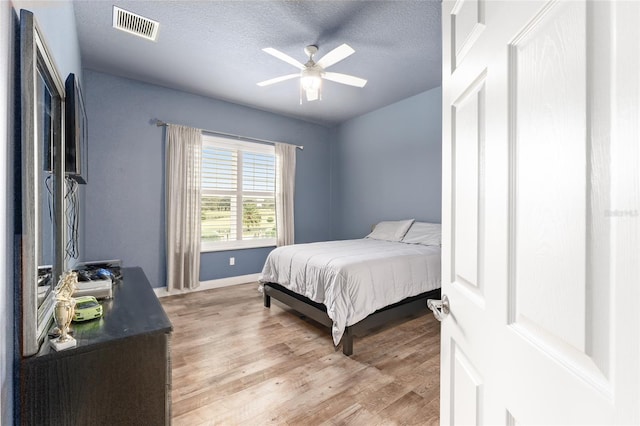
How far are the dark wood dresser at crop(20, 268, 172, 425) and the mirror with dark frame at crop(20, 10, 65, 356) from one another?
98mm

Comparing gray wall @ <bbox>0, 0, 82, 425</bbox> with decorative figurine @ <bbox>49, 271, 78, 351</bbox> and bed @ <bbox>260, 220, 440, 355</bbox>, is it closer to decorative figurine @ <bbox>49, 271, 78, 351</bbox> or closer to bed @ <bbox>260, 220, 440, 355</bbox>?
decorative figurine @ <bbox>49, 271, 78, 351</bbox>

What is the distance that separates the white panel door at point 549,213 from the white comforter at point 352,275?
5.24ft

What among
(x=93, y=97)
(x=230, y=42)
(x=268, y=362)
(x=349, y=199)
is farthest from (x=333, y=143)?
(x=268, y=362)

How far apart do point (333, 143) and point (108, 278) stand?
4584 mm

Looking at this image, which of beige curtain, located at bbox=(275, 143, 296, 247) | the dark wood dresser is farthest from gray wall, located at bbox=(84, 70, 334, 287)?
the dark wood dresser

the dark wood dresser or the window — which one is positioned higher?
the window

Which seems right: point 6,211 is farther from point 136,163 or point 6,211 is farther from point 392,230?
point 392,230

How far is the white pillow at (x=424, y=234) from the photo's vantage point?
143 inches

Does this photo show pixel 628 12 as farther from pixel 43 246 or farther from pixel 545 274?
pixel 43 246

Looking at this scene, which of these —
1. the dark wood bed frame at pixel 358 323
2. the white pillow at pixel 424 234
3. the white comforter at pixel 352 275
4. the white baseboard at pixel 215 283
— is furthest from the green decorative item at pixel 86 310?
the white pillow at pixel 424 234

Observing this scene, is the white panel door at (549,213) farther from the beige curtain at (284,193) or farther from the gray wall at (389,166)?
the beige curtain at (284,193)

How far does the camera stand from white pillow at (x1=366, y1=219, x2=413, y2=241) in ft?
13.3

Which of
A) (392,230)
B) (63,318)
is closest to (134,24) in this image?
(63,318)

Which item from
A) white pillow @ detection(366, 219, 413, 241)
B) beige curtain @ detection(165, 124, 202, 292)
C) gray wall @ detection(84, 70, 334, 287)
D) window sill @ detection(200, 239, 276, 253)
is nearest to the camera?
gray wall @ detection(84, 70, 334, 287)
